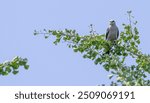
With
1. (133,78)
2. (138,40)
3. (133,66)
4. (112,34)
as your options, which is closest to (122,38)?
(138,40)

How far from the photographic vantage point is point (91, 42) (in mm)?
10422

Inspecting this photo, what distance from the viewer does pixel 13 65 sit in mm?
9031

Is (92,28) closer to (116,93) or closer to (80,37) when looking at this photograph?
(80,37)

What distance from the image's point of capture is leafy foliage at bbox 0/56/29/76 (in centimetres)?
893

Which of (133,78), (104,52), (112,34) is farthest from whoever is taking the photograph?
(112,34)

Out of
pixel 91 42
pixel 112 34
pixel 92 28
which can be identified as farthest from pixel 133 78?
pixel 112 34

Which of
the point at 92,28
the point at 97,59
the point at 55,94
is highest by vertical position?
the point at 92,28

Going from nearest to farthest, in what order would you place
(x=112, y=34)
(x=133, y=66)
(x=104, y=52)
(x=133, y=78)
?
(x=133, y=78) < (x=133, y=66) < (x=104, y=52) < (x=112, y=34)

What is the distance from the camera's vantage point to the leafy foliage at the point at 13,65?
8.93 m

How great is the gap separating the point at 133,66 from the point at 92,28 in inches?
87.4

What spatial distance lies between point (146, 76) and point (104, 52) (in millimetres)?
1370

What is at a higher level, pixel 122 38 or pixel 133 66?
pixel 122 38

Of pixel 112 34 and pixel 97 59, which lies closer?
pixel 97 59

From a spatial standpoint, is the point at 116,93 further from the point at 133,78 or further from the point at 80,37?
the point at 80,37
